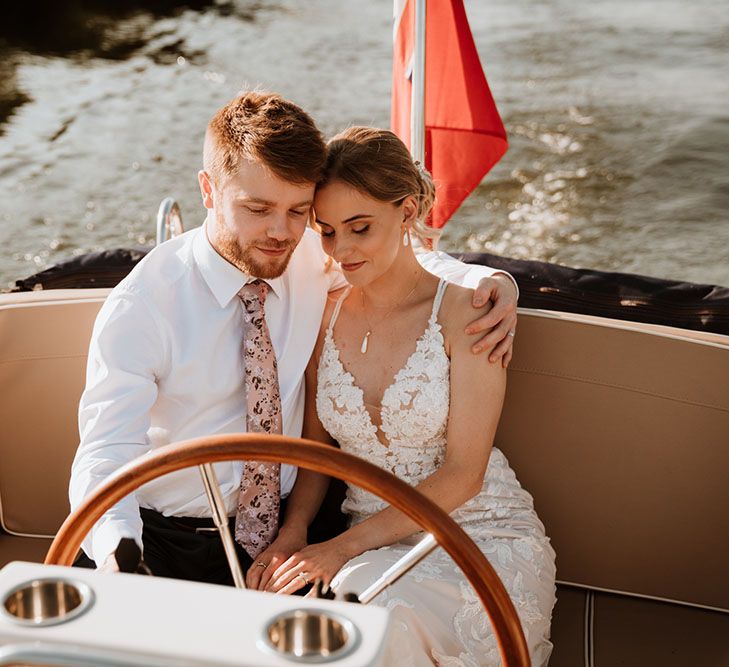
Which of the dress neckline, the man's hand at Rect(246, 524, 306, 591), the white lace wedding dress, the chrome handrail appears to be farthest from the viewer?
the chrome handrail

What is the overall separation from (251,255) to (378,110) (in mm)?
5447

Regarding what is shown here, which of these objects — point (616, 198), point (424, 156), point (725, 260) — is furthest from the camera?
point (616, 198)

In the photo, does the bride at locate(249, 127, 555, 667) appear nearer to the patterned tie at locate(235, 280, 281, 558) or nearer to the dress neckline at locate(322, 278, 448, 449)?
the dress neckline at locate(322, 278, 448, 449)

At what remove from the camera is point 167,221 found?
2.38m

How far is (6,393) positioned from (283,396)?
0.68m

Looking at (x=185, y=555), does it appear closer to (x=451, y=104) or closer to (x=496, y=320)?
(x=496, y=320)

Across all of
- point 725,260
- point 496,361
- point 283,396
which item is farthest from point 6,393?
point 725,260

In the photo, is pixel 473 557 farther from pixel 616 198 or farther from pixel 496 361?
pixel 616 198

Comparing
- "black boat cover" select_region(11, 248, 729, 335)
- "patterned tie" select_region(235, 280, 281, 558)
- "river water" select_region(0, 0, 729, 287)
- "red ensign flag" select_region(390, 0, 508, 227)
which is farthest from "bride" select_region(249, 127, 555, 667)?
"river water" select_region(0, 0, 729, 287)

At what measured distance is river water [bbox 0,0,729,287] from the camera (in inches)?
225

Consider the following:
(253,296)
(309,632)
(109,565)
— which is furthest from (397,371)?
(309,632)

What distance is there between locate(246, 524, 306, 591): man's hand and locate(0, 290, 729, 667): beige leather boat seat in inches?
19.5

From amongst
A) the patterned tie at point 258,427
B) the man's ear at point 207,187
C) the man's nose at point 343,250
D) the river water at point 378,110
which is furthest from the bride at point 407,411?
the river water at point 378,110

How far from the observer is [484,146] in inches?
107
